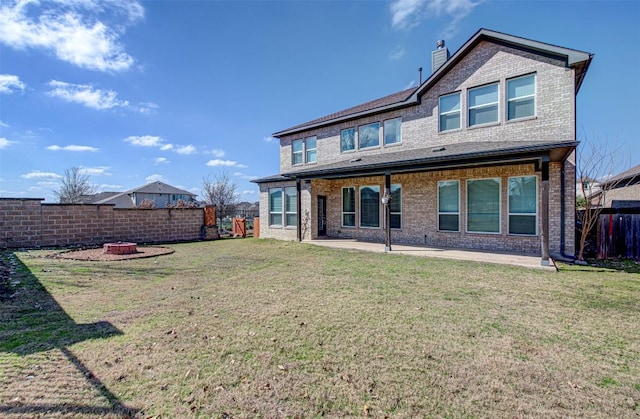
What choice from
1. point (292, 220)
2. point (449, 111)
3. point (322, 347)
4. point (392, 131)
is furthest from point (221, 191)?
point (322, 347)

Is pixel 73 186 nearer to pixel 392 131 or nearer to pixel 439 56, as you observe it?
pixel 392 131

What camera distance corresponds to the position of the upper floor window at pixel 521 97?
984 cm

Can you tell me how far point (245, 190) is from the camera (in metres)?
28.0

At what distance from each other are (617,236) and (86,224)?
21190 mm

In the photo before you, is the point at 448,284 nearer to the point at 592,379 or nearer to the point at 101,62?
the point at 592,379

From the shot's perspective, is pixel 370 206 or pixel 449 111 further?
pixel 370 206

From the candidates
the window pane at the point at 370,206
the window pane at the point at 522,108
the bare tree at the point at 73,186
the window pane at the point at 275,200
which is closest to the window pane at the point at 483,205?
the window pane at the point at 522,108

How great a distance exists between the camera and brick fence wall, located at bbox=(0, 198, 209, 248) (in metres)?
12.1

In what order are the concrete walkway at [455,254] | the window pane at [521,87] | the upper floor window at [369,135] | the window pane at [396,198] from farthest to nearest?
the upper floor window at [369,135] → the window pane at [396,198] → the window pane at [521,87] → the concrete walkway at [455,254]

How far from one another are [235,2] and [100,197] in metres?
46.0

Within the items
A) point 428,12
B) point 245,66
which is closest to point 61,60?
point 245,66

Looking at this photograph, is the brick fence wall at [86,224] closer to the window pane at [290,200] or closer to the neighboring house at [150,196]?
the window pane at [290,200]

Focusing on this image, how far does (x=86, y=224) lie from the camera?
44.7 ft

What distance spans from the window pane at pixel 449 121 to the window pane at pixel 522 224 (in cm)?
402
